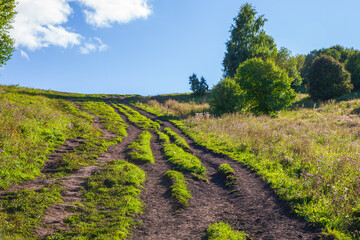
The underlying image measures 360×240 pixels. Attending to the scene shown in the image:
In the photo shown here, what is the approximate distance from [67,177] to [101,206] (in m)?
3.13

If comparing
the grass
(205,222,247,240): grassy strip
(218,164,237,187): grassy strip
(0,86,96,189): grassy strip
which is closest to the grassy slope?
the grass

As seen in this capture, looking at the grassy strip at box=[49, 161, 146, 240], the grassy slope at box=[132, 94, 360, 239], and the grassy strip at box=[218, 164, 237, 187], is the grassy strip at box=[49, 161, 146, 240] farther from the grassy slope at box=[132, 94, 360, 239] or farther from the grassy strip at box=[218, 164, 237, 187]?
the grassy slope at box=[132, 94, 360, 239]

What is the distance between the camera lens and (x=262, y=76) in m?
32.0

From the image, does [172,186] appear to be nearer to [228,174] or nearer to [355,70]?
[228,174]

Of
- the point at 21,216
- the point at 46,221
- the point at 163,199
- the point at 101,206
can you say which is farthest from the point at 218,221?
the point at 21,216

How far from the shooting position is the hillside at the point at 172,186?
22.6ft

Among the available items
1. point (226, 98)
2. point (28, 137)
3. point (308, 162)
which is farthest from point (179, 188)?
point (226, 98)

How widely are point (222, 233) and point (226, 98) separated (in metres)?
24.8

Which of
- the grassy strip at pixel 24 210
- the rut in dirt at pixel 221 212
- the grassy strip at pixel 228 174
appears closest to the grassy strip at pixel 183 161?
the rut in dirt at pixel 221 212

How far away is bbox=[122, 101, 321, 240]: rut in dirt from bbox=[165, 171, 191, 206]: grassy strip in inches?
10.1

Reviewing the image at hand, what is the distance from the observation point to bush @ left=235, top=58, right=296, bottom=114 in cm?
3167

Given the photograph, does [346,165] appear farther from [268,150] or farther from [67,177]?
[67,177]

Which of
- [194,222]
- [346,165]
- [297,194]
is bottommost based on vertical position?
[194,222]

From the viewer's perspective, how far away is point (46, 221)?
705 centimetres
